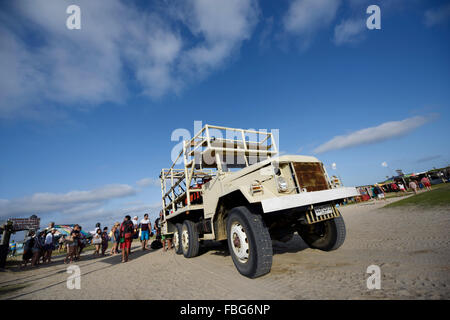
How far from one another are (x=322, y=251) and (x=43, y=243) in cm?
1302

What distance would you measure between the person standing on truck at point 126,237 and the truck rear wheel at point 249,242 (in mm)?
5319

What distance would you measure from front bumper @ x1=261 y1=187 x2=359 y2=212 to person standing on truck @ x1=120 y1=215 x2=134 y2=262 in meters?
6.51

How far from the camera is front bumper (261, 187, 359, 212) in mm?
3054

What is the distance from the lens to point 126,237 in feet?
24.3

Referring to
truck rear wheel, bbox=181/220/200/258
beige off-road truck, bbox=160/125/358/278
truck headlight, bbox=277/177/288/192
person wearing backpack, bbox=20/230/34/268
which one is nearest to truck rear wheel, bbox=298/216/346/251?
beige off-road truck, bbox=160/125/358/278

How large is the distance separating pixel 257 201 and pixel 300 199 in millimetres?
700

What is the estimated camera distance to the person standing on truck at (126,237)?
7.27 m

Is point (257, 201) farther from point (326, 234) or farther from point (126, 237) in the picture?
point (126, 237)

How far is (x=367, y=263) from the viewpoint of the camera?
338 centimetres

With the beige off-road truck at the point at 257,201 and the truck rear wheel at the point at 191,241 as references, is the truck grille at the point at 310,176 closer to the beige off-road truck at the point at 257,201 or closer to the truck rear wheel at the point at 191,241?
the beige off-road truck at the point at 257,201
